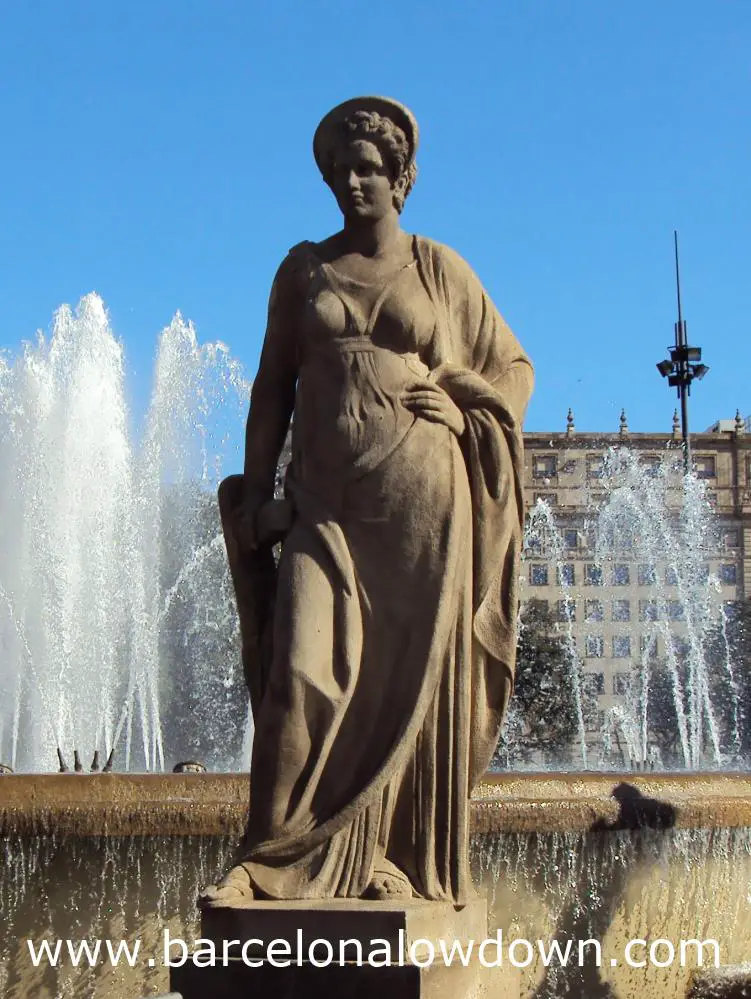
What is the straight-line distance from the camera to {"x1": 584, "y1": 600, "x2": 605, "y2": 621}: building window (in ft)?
205

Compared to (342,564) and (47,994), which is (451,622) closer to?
(342,564)

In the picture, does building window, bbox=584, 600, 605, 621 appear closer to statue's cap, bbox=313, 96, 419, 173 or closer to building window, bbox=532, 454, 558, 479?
building window, bbox=532, 454, 558, 479

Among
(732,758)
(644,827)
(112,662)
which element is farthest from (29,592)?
(644,827)

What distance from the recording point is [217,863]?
6.76m

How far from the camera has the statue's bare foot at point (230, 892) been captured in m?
4.89

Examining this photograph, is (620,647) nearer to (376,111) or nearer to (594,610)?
(594,610)

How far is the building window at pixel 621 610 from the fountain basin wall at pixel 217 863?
→ 57849 millimetres

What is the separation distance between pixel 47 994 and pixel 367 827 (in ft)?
7.58

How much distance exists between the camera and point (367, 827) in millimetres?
5102

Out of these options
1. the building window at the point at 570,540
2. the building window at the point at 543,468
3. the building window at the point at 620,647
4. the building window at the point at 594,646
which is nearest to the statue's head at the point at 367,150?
the building window at the point at 594,646

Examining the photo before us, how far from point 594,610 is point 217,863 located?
187 feet

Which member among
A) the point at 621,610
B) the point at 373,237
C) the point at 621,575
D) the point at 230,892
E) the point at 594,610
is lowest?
the point at 230,892

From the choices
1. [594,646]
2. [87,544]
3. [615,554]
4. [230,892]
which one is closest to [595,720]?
[594,646]

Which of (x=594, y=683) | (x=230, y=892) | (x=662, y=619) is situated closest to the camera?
(x=230, y=892)
